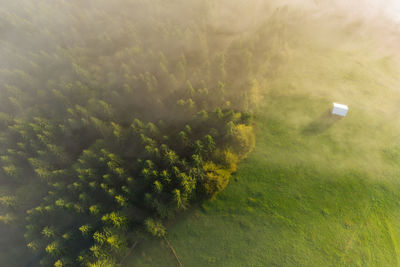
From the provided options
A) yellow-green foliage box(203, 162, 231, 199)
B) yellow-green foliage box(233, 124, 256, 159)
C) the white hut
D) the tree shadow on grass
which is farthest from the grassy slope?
yellow-green foliage box(203, 162, 231, 199)

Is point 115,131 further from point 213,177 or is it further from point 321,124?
point 321,124

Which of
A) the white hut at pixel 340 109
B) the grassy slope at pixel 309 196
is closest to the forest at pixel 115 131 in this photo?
the grassy slope at pixel 309 196

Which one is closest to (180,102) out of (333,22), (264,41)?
(264,41)

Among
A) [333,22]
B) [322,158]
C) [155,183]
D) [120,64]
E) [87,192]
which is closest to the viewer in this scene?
[155,183]

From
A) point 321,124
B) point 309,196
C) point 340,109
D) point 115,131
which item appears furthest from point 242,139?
point 340,109

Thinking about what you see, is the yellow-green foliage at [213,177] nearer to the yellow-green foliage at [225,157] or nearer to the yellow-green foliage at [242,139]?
the yellow-green foliage at [225,157]

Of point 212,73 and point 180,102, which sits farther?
point 212,73

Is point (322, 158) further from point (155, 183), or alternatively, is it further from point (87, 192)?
point (87, 192)
